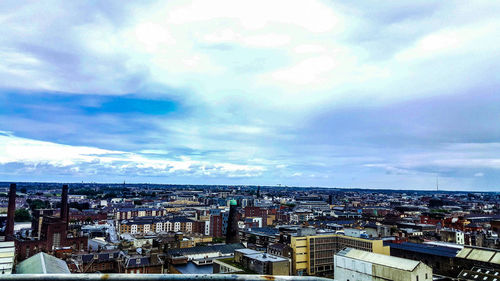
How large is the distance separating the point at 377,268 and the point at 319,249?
68.8 ft

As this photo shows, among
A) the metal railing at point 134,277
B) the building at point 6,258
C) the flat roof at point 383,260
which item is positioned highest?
the metal railing at point 134,277

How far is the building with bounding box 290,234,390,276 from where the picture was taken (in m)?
59.5

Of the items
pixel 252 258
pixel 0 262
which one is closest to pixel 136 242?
pixel 0 262

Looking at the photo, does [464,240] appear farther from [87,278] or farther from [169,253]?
[87,278]

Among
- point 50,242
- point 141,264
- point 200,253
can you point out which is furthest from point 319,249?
point 50,242

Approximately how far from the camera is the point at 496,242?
7175cm

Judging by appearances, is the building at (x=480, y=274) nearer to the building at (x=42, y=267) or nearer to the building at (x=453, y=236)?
the building at (x=453, y=236)

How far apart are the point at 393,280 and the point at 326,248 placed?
2373 cm

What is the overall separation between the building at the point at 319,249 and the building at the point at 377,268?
11.8 metres

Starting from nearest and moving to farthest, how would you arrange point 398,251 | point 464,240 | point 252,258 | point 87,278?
point 87,278
point 252,258
point 398,251
point 464,240

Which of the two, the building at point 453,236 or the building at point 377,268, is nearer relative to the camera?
the building at point 377,268

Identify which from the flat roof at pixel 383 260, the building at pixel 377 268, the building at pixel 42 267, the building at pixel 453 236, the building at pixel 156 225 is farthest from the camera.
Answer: the building at pixel 156 225

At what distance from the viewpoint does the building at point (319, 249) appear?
5950 cm

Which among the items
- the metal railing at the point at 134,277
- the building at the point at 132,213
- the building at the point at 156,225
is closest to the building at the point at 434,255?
the metal railing at the point at 134,277
